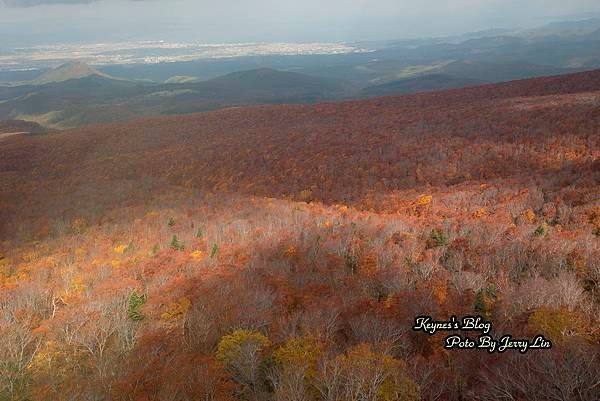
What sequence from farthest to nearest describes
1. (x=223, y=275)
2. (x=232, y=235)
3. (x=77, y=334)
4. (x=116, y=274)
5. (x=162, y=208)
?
(x=162, y=208), (x=232, y=235), (x=116, y=274), (x=223, y=275), (x=77, y=334)

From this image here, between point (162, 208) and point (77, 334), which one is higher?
point (77, 334)

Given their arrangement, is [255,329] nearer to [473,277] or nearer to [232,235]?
[473,277]

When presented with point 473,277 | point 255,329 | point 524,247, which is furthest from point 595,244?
point 255,329

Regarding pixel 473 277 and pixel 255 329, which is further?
pixel 473 277

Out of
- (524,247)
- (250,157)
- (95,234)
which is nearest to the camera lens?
(524,247)

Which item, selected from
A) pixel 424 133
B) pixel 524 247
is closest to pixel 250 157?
pixel 424 133

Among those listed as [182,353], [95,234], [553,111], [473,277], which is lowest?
[95,234]
